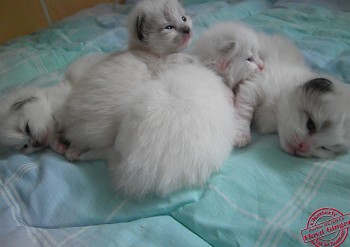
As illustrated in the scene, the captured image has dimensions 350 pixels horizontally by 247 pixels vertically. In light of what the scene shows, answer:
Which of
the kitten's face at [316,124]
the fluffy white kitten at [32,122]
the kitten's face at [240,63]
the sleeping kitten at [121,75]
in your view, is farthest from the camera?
the kitten's face at [240,63]

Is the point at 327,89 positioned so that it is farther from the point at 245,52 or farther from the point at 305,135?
the point at 245,52

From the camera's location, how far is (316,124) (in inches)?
45.3

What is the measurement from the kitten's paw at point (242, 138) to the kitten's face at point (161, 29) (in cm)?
62

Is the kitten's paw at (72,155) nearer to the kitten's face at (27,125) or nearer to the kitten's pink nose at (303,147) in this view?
the kitten's face at (27,125)

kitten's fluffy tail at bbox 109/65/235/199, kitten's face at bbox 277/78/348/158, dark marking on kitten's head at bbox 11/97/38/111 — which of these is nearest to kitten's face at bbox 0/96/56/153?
dark marking on kitten's head at bbox 11/97/38/111

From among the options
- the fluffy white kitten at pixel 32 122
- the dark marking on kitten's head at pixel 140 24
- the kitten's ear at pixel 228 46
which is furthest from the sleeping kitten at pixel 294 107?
the fluffy white kitten at pixel 32 122

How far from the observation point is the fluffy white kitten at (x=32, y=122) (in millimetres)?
1404

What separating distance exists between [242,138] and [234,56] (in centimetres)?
52

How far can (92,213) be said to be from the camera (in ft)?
3.37

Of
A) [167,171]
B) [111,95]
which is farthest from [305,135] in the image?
[111,95]

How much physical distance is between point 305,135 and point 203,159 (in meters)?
0.43

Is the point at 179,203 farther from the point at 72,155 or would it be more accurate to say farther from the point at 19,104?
the point at 19,104

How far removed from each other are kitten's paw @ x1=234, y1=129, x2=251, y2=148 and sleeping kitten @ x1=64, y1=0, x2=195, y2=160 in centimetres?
48

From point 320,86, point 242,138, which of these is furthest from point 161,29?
point 320,86
